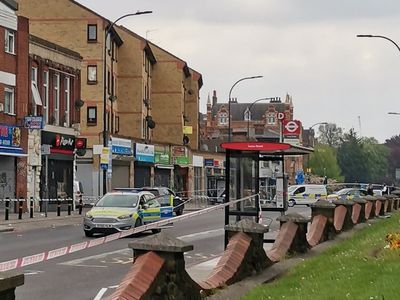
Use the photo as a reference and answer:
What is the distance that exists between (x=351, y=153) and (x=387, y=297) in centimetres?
14796

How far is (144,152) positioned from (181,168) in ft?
41.3

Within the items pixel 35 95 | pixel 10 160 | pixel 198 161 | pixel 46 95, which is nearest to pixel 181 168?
pixel 198 161

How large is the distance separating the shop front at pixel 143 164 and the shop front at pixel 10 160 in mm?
19822

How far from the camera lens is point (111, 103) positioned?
6253 cm

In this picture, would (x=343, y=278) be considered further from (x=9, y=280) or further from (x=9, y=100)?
(x=9, y=100)

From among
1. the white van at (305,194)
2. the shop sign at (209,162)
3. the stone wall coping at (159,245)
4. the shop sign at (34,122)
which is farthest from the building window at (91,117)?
the stone wall coping at (159,245)

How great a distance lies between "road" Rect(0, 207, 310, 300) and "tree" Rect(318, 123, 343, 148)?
15093cm

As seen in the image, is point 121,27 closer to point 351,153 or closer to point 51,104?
point 51,104

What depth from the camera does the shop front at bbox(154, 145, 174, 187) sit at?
6531cm

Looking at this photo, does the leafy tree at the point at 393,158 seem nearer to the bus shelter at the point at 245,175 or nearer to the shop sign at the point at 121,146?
the shop sign at the point at 121,146

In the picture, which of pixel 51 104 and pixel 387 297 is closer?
pixel 387 297

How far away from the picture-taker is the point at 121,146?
181ft

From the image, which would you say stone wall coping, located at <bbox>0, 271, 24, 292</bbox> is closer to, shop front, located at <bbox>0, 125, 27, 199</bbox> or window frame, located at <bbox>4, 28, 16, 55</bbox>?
shop front, located at <bbox>0, 125, 27, 199</bbox>

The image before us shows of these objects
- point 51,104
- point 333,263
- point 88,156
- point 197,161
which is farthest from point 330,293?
point 197,161
